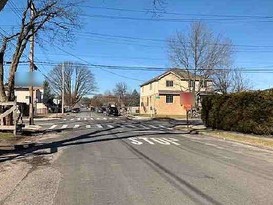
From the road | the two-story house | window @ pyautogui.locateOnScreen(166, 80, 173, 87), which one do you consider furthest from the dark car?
the road

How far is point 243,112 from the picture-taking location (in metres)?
27.3

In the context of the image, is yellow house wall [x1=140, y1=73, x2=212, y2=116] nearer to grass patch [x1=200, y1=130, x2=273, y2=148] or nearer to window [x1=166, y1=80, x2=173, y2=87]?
window [x1=166, y1=80, x2=173, y2=87]

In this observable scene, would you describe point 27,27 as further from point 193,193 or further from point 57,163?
point 193,193

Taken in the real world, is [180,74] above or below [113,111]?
above

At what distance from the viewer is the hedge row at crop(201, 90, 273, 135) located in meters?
24.9

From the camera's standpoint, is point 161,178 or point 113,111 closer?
point 161,178

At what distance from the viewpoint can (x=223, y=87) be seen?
7612 centimetres

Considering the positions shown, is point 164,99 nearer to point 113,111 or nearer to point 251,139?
point 113,111

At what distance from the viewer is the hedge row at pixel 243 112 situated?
24.9m

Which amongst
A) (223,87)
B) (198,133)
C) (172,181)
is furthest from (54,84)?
(172,181)

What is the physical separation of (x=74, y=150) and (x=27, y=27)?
1320 cm

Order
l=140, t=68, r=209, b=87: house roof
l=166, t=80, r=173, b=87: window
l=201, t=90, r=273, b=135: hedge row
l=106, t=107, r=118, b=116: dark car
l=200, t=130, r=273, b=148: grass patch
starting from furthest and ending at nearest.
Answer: l=166, t=80, r=173, b=87: window → l=106, t=107, r=118, b=116: dark car → l=140, t=68, r=209, b=87: house roof → l=201, t=90, r=273, b=135: hedge row → l=200, t=130, r=273, b=148: grass patch

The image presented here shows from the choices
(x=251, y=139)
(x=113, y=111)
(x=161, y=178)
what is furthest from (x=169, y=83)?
(x=161, y=178)

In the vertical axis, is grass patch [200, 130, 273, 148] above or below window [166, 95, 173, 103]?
below
